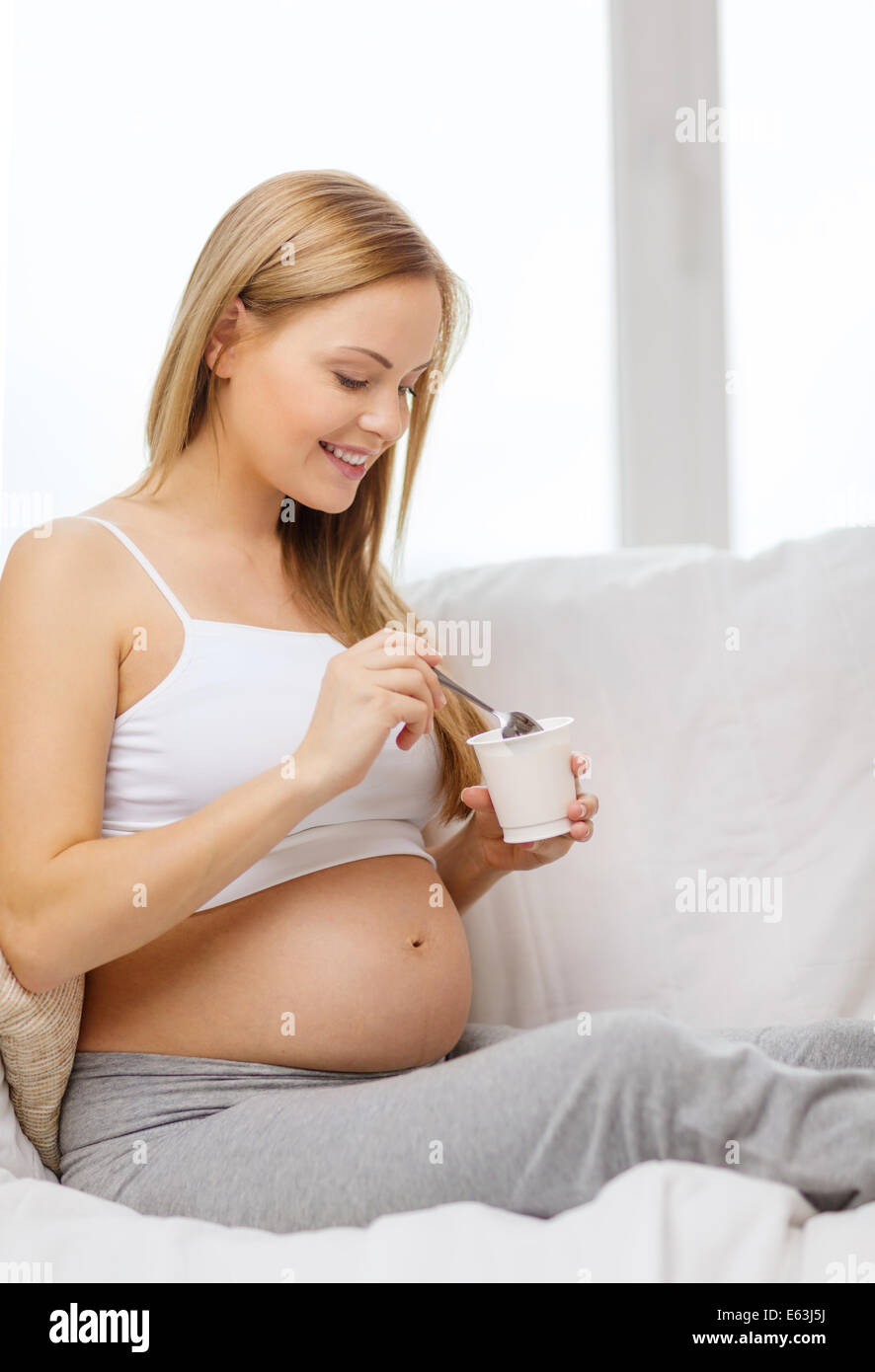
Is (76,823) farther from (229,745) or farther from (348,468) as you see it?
(348,468)

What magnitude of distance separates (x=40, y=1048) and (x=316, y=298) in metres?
0.70

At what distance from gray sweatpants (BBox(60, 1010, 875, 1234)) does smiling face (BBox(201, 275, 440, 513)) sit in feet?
1.87

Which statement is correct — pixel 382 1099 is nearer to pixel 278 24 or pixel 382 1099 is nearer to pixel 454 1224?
pixel 454 1224

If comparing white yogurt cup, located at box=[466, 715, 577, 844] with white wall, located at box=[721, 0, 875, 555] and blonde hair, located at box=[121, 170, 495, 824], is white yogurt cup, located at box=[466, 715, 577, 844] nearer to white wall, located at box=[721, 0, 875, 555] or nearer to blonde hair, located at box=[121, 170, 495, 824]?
blonde hair, located at box=[121, 170, 495, 824]

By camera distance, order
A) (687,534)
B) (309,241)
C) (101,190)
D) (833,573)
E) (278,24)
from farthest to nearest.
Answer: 1. (687,534)
2. (278,24)
3. (101,190)
4. (833,573)
5. (309,241)

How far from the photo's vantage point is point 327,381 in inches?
42.9

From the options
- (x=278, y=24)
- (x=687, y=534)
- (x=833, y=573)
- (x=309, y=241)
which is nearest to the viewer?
(x=309, y=241)

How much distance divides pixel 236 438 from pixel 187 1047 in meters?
Result: 0.57

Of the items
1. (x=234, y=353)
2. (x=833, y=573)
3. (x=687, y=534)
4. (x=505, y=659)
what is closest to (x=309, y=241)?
(x=234, y=353)

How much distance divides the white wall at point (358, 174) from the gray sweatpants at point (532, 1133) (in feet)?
3.33

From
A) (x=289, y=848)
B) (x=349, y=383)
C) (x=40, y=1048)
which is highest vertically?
(x=349, y=383)

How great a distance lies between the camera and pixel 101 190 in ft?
5.71

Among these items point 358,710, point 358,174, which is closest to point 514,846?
point 358,710
